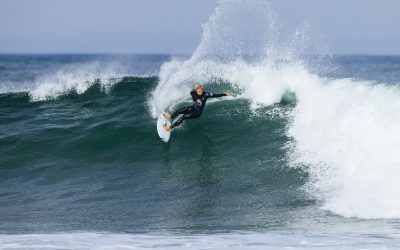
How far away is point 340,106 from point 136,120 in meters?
5.16

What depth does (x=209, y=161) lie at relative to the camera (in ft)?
39.4

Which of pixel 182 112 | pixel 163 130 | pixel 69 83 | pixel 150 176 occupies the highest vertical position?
pixel 69 83

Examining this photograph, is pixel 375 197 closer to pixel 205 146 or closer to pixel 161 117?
pixel 205 146

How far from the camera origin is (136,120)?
1475cm

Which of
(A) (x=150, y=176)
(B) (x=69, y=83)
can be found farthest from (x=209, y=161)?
(B) (x=69, y=83)

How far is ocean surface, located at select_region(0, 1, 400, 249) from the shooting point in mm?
7996

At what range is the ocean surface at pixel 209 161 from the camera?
315 inches

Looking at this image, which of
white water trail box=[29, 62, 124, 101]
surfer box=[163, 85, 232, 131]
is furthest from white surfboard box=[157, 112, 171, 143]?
white water trail box=[29, 62, 124, 101]

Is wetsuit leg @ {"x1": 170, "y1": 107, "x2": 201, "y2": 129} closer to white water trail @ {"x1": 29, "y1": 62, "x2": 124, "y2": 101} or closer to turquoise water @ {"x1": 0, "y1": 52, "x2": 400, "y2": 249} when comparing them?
turquoise water @ {"x1": 0, "y1": 52, "x2": 400, "y2": 249}

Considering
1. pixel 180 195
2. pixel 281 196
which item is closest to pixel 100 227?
pixel 180 195

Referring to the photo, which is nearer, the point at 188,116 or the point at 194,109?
the point at 194,109

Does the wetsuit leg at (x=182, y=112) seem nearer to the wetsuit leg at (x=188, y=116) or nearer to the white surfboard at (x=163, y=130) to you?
the wetsuit leg at (x=188, y=116)

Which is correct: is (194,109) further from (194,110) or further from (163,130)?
(163,130)

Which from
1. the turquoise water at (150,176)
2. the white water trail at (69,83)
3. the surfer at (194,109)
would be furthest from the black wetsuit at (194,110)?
the white water trail at (69,83)
